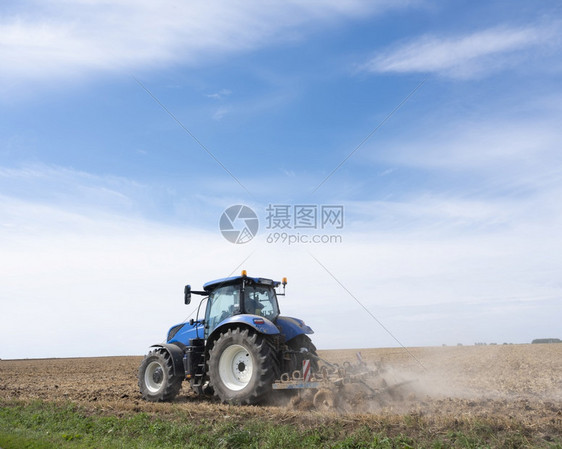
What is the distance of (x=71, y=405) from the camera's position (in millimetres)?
11312

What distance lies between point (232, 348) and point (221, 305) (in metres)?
1.41

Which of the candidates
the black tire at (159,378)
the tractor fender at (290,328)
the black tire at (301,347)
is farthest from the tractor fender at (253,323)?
the black tire at (159,378)

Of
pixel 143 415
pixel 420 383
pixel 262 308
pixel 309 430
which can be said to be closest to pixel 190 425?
pixel 143 415

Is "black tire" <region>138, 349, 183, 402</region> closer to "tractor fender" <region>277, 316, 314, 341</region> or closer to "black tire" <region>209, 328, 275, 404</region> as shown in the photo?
"black tire" <region>209, 328, 275, 404</region>

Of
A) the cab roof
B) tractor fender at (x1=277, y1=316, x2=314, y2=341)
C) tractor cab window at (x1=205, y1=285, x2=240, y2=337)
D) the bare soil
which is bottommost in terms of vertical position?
the bare soil

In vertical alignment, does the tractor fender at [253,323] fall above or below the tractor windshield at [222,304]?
below

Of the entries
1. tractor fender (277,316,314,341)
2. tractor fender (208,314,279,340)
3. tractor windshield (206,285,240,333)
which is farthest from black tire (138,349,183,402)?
tractor fender (277,316,314,341)

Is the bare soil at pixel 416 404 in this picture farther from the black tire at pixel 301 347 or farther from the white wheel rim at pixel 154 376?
the black tire at pixel 301 347

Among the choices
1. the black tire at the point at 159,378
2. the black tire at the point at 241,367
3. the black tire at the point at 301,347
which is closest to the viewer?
the black tire at the point at 241,367

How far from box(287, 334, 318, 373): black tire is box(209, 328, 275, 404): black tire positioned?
957 millimetres

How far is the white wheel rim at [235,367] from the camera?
1078 centimetres

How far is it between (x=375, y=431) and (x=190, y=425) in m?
3.23

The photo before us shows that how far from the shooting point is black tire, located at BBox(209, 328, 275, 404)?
10.1m

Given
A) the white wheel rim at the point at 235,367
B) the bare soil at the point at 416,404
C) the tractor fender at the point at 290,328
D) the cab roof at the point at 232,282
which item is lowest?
the bare soil at the point at 416,404
